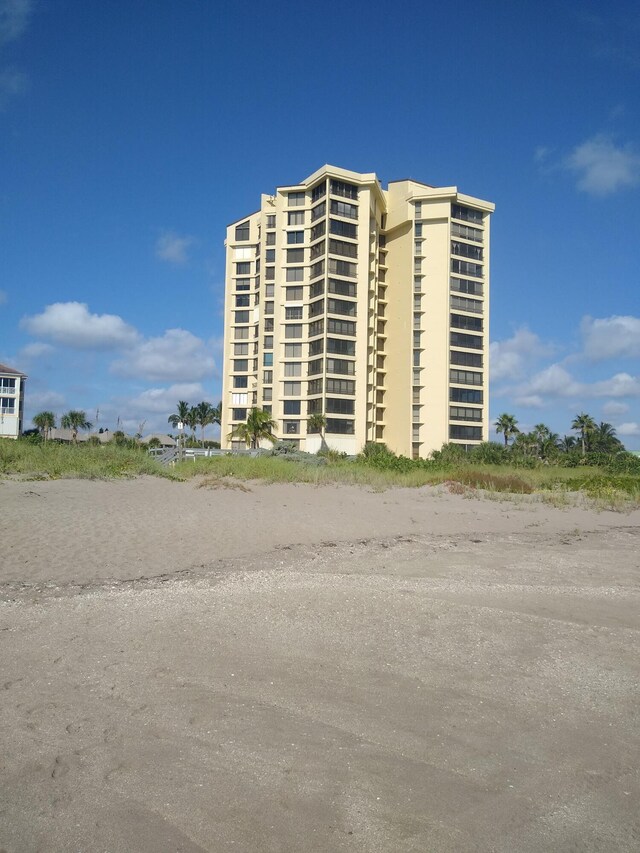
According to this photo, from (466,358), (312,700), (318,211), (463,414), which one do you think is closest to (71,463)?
(312,700)

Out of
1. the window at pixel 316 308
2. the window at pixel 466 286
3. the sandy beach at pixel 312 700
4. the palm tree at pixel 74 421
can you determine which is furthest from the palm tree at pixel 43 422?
the sandy beach at pixel 312 700

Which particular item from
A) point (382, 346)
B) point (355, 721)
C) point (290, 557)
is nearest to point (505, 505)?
point (290, 557)

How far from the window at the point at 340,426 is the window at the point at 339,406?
829mm

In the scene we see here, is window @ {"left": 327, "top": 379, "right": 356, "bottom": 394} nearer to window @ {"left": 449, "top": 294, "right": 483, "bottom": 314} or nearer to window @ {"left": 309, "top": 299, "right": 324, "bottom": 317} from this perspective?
window @ {"left": 309, "top": 299, "right": 324, "bottom": 317}

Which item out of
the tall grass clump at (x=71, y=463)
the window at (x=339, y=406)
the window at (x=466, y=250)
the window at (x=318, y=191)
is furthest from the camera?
the window at (x=466, y=250)

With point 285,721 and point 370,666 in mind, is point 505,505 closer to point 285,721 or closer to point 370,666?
point 370,666

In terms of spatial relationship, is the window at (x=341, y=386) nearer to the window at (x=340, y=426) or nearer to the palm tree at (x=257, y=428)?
the window at (x=340, y=426)

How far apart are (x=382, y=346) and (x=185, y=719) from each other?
7159 cm

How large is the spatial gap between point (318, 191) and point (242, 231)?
13.4 meters

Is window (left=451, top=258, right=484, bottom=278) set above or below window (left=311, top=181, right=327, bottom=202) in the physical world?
below

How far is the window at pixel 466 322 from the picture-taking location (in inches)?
2827

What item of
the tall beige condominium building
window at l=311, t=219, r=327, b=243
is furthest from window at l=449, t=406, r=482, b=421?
window at l=311, t=219, r=327, b=243

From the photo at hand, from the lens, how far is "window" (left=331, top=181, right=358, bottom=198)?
2675 inches

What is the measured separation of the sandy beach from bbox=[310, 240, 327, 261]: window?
59.0 metres
